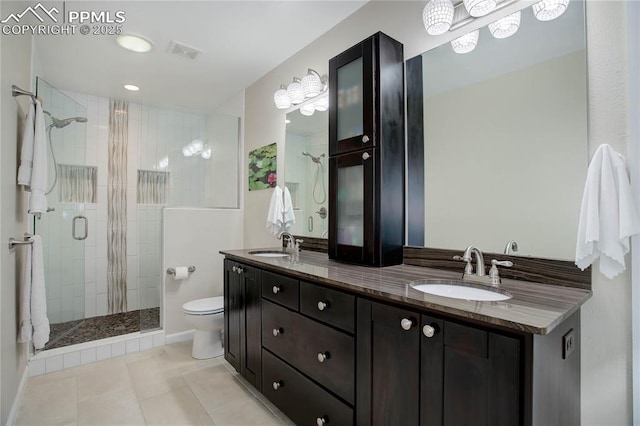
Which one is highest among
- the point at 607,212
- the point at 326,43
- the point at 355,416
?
the point at 326,43

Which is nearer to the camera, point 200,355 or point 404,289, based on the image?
point 404,289

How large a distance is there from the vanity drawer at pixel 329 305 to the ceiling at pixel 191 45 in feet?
6.13

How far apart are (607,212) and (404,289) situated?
72 cm

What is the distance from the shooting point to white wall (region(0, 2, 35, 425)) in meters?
1.58

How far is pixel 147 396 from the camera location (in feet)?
6.74

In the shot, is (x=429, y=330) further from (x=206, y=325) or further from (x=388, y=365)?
(x=206, y=325)

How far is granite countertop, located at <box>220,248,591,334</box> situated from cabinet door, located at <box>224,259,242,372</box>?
577 millimetres

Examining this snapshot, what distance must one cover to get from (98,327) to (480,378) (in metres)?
3.59

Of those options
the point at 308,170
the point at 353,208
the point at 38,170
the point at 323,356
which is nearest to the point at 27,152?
the point at 38,170

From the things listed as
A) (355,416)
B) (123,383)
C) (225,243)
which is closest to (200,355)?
(123,383)

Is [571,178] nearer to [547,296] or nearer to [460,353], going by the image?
[547,296]

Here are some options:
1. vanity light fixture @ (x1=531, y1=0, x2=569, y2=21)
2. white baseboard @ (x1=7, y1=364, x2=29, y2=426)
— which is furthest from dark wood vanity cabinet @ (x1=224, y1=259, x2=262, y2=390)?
vanity light fixture @ (x1=531, y1=0, x2=569, y2=21)

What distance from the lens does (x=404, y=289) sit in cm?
119

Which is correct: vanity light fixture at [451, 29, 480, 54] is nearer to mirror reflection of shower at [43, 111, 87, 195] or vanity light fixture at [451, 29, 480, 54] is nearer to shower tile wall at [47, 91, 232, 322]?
shower tile wall at [47, 91, 232, 322]
